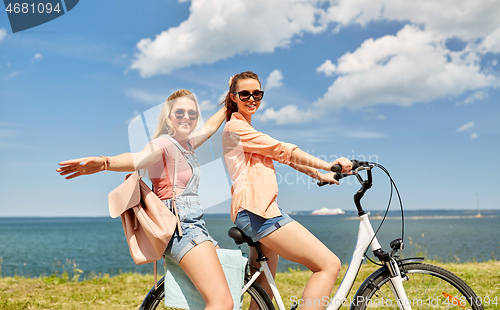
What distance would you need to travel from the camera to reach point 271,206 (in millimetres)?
2508

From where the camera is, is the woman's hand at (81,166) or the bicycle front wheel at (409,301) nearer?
the woman's hand at (81,166)

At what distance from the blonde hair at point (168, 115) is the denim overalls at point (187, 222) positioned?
15cm

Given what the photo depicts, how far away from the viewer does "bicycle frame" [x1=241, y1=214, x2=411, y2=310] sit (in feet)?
8.75

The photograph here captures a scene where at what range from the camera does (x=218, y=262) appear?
7.88ft

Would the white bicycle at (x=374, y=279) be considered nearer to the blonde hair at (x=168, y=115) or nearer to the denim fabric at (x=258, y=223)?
the denim fabric at (x=258, y=223)

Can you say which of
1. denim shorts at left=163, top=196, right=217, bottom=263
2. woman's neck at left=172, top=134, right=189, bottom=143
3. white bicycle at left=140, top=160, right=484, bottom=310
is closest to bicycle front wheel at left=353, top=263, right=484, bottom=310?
white bicycle at left=140, top=160, right=484, bottom=310

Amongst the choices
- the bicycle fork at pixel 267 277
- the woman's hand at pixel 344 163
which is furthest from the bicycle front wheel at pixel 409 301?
the woman's hand at pixel 344 163

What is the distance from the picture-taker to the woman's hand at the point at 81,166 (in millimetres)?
1929

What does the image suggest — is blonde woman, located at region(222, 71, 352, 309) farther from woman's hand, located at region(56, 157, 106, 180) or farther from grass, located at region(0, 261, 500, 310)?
grass, located at region(0, 261, 500, 310)

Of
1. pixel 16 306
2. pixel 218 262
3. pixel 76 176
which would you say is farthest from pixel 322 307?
pixel 16 306

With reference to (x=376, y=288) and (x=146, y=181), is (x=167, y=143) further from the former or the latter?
(x=376, y=288)

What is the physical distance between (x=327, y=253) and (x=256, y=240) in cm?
50

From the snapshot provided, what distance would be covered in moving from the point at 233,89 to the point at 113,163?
1159mm

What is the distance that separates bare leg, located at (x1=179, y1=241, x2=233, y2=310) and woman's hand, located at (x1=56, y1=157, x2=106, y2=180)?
78 centimetres
